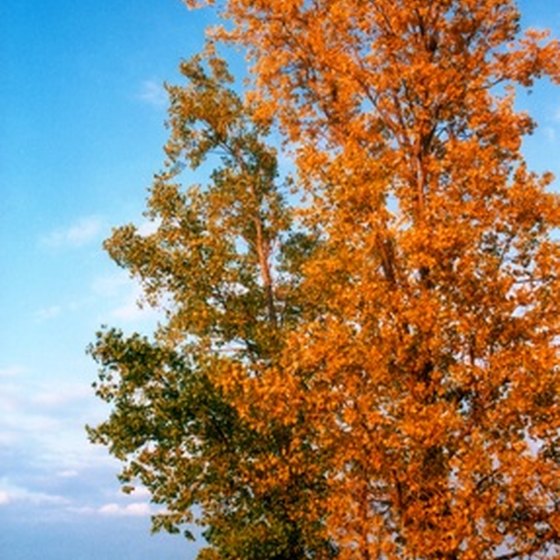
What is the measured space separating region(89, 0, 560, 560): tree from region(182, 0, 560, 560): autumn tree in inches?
1.8

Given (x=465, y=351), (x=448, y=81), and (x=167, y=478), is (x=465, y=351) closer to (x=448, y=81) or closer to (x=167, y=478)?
(x=448, y=81)

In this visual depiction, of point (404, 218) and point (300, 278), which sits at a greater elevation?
point (300, 278)

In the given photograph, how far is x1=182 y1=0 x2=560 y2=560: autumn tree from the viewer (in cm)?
1539

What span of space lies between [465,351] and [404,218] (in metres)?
3.24

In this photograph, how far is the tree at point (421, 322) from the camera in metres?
15.5

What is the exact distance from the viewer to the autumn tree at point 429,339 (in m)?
15.4

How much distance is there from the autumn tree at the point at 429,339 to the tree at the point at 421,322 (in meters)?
0.05

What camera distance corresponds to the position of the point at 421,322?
16344 millimetres

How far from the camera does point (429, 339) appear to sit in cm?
1648

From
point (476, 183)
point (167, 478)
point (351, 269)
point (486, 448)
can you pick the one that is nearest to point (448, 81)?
point (476, 183)

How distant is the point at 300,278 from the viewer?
2561 centimetres

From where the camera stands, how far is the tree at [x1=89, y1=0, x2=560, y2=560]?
1551cm

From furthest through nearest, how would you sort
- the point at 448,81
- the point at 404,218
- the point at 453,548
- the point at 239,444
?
the point at 239,444 < the point at 448,81 < the point at 404,218 < the point at 453,548

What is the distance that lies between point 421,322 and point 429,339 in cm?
44
